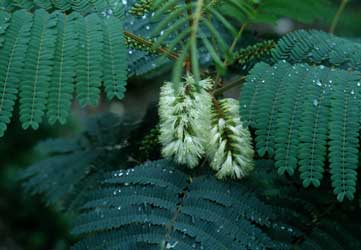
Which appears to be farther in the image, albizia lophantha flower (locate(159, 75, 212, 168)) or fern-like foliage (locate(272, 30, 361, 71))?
fern-like foliage (locate(272, 30, 361, 71))

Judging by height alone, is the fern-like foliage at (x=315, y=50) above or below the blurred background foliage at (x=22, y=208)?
above

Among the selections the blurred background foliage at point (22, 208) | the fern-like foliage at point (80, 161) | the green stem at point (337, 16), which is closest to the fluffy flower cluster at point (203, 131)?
the fern-like foliage at point (80, 161)

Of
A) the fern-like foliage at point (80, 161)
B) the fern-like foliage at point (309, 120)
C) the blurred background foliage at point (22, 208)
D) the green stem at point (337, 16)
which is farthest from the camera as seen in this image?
the blurred background foliage at point (22, 208)

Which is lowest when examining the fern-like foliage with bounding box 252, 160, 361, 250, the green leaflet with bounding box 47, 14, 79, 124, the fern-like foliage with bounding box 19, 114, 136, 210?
the fern-like foliage with bounding box 19, 114, 136, 210

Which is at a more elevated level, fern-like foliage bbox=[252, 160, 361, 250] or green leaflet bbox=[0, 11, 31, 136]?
green leaflet bbox=[0, 11, 31, 136]

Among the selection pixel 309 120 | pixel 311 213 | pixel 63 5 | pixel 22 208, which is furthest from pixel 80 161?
pixel 22 208

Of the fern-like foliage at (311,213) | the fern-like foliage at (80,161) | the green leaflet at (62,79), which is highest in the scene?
the green leaflet at (62,79)

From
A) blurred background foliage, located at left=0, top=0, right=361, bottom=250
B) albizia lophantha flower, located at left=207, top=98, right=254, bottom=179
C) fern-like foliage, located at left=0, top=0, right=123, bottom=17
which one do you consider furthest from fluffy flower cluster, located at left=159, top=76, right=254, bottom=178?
blurred background foliage, located at left=0, top=0, right=361, bottom=250

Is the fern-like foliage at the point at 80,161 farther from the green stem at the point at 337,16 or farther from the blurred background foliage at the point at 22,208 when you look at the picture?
the blurred background foliage at the point at 22,208

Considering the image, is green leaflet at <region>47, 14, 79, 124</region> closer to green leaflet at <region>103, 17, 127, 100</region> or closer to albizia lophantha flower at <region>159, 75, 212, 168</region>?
green leaflet at <region>103, 17, 127, 100</region>
